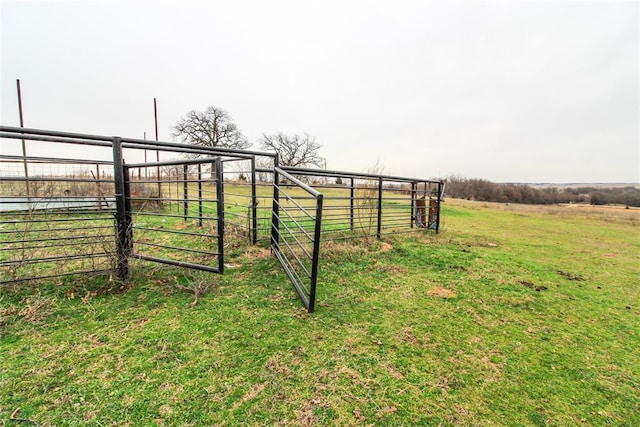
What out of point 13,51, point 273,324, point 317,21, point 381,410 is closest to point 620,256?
point 381,410

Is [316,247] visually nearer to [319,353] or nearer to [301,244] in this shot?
[301,244]

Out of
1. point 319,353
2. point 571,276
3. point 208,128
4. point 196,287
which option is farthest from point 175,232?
point 208,128

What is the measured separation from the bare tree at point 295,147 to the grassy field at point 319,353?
2795cm

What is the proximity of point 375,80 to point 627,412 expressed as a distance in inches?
534

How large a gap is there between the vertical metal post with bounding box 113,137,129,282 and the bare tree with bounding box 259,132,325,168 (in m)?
27.8

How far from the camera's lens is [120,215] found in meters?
2.44

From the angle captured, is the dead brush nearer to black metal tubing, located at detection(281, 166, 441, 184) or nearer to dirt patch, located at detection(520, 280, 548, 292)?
black metal tubing, located at detection(281, 166, 441, 184)

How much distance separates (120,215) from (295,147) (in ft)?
97.5

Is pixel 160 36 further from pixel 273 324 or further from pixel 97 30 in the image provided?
pixel 273 324

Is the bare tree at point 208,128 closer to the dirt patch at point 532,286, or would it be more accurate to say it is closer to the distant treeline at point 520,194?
the dirt patch at point 532,286

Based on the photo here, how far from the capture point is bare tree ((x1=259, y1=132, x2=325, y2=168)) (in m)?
30.1

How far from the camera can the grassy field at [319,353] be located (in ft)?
4.02

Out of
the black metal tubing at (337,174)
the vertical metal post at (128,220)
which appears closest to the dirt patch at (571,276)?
the black metal tubing at (337,174)

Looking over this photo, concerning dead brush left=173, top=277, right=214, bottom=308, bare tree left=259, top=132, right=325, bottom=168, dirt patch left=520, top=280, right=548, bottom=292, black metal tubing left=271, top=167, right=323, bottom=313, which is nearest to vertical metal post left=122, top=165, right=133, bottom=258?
dead brush left=173, top=277, right=214, bottom=308
